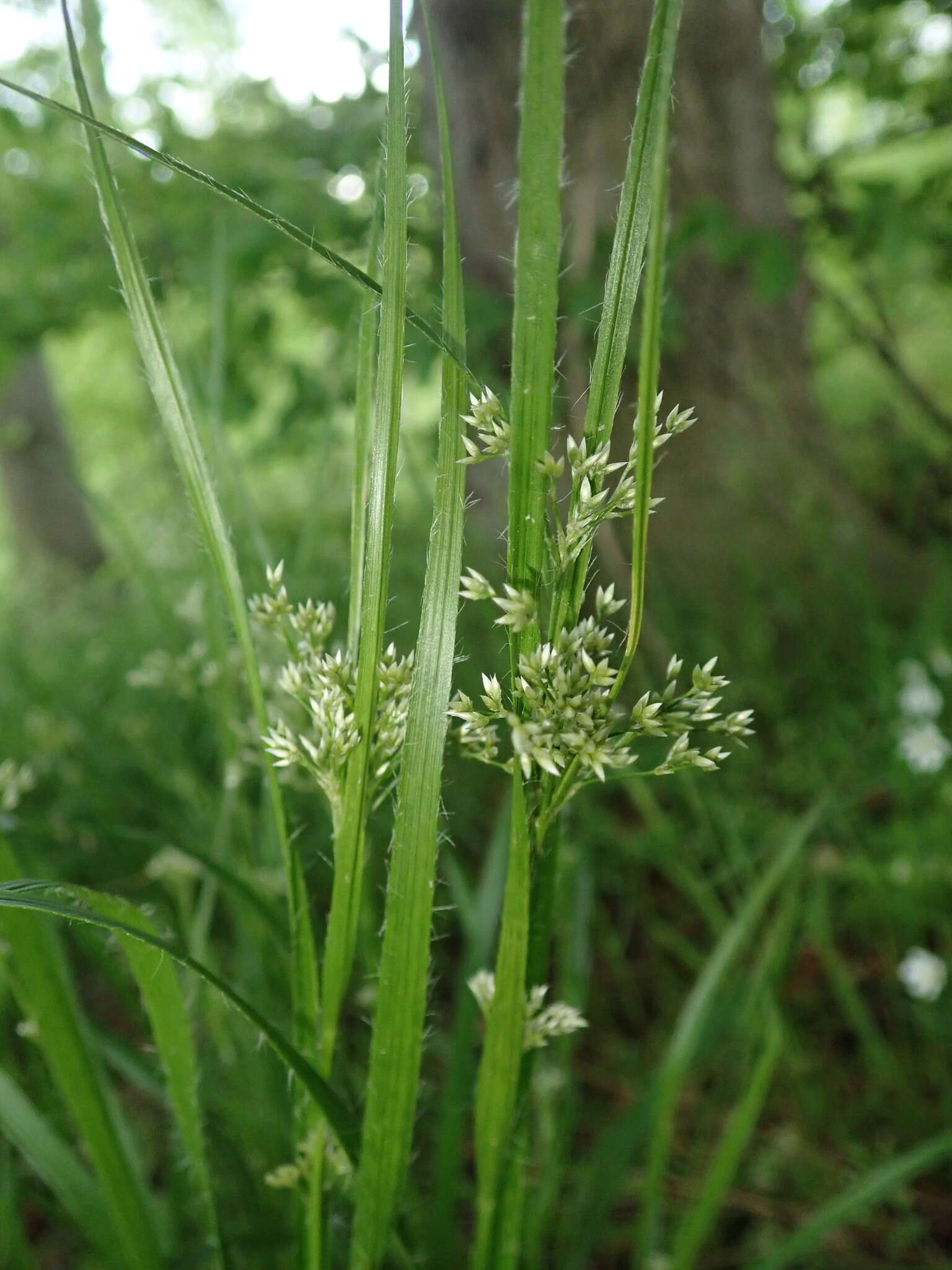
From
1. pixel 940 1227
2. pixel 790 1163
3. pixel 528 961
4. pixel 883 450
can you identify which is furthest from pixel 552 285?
pixel 883 450

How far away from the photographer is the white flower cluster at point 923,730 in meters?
1.67

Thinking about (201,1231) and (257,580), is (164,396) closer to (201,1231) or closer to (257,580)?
(257,580)

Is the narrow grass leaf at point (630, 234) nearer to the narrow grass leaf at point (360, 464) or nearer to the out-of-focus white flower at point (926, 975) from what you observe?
the narrow grass leaf at point (360, 464)

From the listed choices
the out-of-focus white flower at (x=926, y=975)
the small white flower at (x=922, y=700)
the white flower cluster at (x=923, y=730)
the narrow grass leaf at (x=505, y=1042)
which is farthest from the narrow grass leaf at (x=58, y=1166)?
the small white flower at (x=922, y=700)

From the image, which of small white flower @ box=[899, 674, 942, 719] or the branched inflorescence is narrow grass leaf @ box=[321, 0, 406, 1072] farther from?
small white flower @ box=[899, 674, 942, 719]

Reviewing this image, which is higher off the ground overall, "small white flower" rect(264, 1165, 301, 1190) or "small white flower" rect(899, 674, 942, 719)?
"small white flower" rect(899, 674, 942, 719)

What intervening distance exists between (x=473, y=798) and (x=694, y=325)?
1.47 metres

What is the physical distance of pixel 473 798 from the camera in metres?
2.14

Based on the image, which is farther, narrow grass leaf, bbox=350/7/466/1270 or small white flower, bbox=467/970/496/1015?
small white flower, bbox=467/970/496/1015

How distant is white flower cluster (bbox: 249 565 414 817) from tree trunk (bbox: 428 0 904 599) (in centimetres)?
145

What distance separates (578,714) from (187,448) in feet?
0.91

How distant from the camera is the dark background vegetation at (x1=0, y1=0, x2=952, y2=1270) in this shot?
1.11 meters

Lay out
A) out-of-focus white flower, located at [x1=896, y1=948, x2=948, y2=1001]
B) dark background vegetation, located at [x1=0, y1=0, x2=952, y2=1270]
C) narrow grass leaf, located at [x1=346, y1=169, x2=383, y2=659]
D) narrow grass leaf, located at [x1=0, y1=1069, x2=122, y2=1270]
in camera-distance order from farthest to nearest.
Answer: out-of-focus white flower, located at [x1=896, y1=948, x2=948, y2=1001], dark background vegetation, located at [x1=0, y1=0, x2=952, y2=1270], narrow grass leaf, located at [x1=0, y1=1069, x2=122, y2=1270], narrow grass leaf, located at [x1=346, y1=169, x2=383, y2=659]

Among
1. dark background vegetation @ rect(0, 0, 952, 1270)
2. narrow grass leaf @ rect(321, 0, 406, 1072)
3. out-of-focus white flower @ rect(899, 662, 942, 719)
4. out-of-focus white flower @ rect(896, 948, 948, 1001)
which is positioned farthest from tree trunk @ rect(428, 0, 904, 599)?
narrow grass leaf @ rect(321, 0, 406, 1072)
